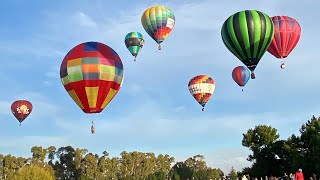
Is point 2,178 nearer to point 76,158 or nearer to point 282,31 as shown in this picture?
point 76,158

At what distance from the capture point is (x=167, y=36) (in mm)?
48844

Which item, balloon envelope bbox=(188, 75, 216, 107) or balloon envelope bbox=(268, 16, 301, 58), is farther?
balloon envelope bbox=(188, 75, 216, 107)

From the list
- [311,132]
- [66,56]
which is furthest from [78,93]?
[311,132]

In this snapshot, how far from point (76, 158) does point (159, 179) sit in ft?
69.0

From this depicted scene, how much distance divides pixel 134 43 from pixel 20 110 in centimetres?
1836

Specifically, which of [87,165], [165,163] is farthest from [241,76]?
[165,163]

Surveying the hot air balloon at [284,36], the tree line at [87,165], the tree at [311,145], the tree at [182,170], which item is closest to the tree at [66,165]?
the tree line at [87,165]

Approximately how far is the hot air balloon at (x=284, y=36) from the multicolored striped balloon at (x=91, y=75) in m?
14.0

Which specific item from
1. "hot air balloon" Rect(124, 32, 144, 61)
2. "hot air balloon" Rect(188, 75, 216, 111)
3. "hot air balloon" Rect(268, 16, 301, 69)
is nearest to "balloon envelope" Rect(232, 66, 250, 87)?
"hot air balloon" Rect(188, 75, 216, 111)

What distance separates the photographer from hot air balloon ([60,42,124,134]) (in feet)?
101

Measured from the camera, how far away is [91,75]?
101 feet

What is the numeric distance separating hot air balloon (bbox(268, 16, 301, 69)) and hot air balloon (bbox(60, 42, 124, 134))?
46.1ft

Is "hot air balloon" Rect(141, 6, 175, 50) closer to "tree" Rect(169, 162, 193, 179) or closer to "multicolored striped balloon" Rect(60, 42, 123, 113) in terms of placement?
"multicolored striped balloon" Rect(60, 42, 123, 113)

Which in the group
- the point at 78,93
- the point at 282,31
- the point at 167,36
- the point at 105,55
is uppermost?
the point at 167,36
